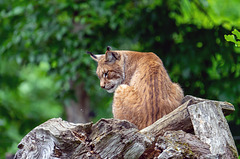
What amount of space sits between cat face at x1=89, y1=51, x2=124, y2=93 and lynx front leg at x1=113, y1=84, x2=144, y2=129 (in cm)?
55

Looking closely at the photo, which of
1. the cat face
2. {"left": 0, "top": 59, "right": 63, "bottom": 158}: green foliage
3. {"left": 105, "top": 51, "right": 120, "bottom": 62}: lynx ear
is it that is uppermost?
{"left": 105, "top": 51, "right": 120, "bottom": 62}: lynx ear

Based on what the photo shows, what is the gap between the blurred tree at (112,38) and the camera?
19.3 ft

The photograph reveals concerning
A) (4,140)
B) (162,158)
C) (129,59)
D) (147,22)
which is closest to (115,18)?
(147,22)

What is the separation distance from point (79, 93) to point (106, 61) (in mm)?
3199

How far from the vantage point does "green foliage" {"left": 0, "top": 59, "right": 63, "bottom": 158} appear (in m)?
7.85

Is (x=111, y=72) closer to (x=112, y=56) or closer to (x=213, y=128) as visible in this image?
(x=112, y=56)

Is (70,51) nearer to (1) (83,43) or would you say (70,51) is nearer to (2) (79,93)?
(1) (83,43)

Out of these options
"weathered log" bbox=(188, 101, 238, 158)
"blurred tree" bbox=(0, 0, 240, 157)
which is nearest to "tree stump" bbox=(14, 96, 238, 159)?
"weathered log" bbox=(188, 101, 238, 158)

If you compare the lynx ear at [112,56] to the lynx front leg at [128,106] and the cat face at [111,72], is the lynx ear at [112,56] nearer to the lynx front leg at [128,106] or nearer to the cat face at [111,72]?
the cat face at [111,72]

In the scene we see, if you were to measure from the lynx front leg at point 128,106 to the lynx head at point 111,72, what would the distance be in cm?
55

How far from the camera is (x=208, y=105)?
3375mm

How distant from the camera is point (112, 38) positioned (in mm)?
6637

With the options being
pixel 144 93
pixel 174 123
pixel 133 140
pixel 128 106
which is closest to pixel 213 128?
pixel 174 123

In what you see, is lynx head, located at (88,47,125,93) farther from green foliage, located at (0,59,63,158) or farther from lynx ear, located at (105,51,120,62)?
green foliage, located at (0,59,63,158)
